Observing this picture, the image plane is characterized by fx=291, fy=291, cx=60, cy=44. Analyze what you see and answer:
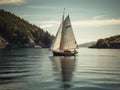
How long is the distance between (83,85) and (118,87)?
4797 mm

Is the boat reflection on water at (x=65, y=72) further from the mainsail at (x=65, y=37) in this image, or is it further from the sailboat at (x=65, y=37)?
the mainsail at (x=65, y=37)

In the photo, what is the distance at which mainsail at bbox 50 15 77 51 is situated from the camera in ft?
379

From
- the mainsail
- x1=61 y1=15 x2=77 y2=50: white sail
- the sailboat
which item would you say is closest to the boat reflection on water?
the sailboat

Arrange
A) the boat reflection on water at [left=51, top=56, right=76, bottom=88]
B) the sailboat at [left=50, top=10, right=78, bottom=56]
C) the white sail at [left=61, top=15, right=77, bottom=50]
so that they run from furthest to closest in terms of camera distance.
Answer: the white sail at [left=61, top=15, right=77, bottom=50], the sailboat at [left=50, top=10, right=78, bottom=56], the boat reflection on water at [left=51, top=56, right=76, bottom=88]

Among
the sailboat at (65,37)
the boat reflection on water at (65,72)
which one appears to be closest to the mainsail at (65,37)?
the sailboat at (65,37)

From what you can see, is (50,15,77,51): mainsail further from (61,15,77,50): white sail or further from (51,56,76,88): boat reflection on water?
(51,56,76,88): boat reflection on water

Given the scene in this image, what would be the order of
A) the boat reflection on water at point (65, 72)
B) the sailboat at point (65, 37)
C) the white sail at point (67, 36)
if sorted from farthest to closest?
the white sail at point (67, 36)
the sailboat at point (65, 37)
the boat reflection on water at point (65, 72)

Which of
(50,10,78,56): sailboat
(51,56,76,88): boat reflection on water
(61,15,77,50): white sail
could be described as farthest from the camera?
(61,15,77,50): white sail

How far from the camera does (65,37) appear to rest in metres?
116

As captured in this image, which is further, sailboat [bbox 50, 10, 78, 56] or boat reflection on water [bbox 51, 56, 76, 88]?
sailboat [bbox 50, 10, 78, 56]

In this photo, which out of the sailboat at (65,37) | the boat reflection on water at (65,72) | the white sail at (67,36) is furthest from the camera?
the white sail at (67,36)

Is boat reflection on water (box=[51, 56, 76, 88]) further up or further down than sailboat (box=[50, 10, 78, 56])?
further down

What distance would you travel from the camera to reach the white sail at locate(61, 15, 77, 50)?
11575 cm

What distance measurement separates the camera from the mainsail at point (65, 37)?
115500mm
